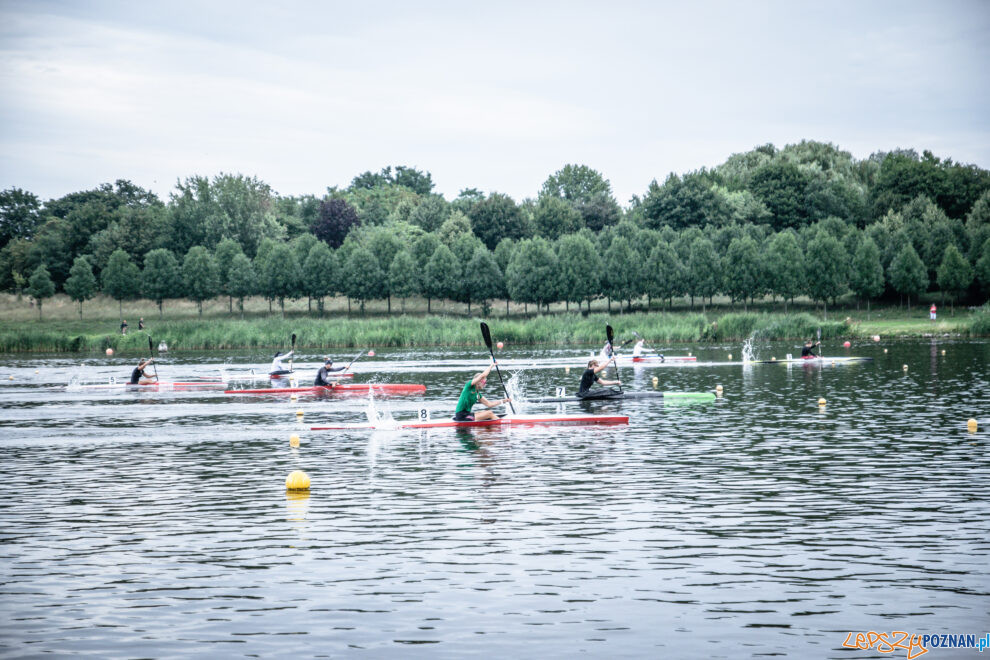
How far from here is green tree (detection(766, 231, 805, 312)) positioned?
95812 millimetres

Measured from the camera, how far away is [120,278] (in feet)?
375

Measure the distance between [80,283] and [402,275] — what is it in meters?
39.6

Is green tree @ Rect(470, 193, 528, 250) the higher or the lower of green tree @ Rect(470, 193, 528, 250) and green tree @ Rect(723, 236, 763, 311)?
the higher

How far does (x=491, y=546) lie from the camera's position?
49.8 feet

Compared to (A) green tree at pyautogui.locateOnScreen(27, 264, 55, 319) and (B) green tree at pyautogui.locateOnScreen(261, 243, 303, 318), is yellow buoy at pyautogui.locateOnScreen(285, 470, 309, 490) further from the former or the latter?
(A) green tree at pyautogui.locateOnScreen(27, 264, 55, 319)

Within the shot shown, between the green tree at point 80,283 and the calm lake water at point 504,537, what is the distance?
89009mm

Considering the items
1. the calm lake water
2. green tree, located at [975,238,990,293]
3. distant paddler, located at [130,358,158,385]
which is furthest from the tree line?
the calm lake water

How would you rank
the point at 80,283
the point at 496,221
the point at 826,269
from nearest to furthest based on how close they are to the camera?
the point at 826,269, the point at 80,283, the point at 496,221

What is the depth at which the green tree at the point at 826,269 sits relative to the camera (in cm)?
9494

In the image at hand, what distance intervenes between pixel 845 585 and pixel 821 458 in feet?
35.0

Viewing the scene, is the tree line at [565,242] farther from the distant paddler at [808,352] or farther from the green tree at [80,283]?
the distant paddler at [808,352]

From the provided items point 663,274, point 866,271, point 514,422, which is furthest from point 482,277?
point 514,422

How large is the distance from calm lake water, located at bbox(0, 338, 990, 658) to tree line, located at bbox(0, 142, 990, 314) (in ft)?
227

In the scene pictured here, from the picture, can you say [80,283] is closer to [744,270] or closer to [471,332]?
[471,332]
